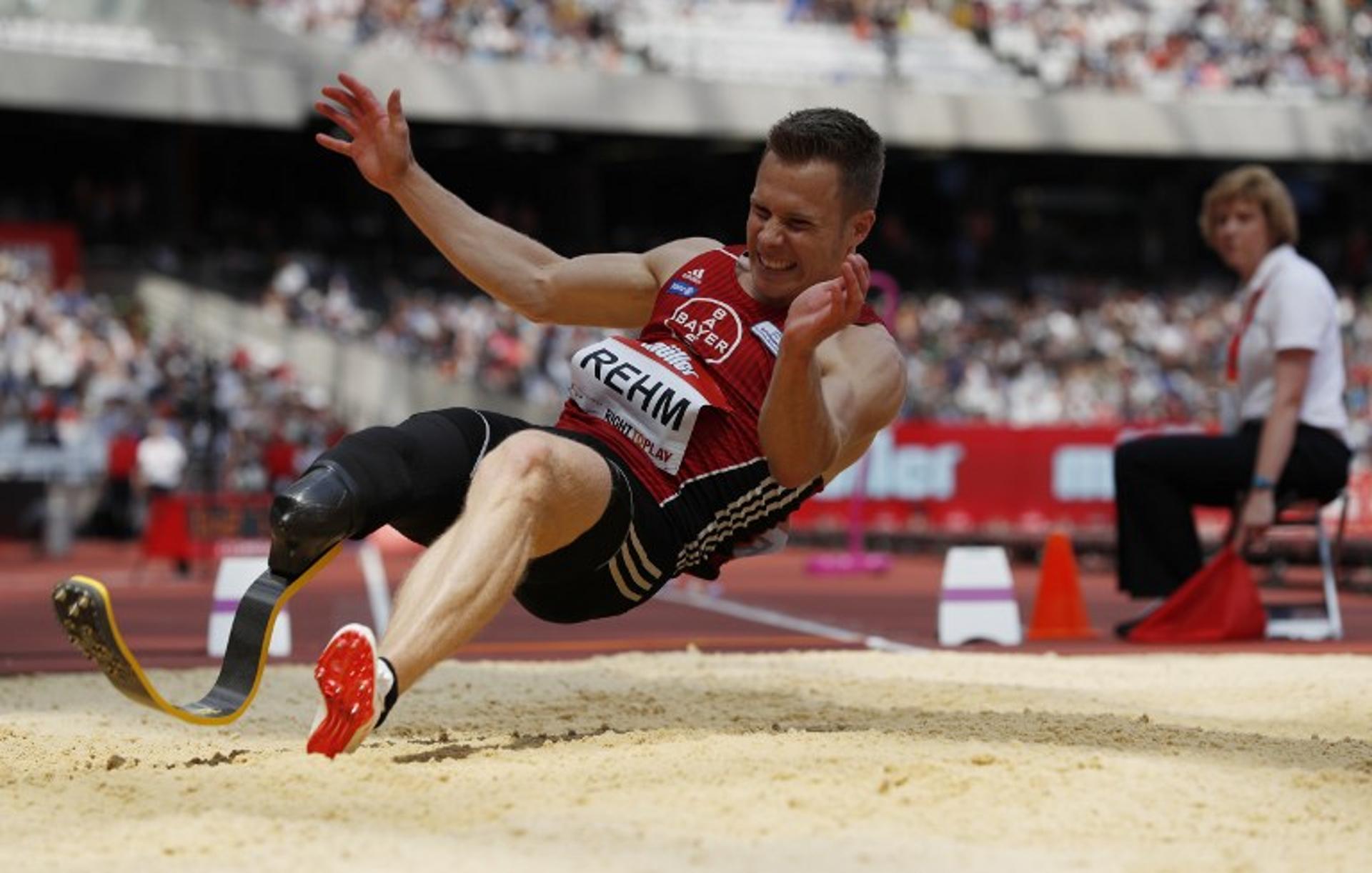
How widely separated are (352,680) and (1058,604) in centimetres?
606

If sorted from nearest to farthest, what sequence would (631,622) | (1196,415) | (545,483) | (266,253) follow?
(545,483), (631,622), (1196,415), (266,253)

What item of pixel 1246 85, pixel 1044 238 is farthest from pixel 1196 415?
pixel 1044 238

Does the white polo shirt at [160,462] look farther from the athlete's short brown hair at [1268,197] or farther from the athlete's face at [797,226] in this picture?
the athlete's face at [797,226]

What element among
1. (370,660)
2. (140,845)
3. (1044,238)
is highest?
(1044,238)

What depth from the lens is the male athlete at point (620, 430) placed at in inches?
179

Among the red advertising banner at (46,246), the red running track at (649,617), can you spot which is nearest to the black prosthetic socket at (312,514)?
the red running track at (649,617)

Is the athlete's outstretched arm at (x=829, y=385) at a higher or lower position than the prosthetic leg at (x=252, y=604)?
higher

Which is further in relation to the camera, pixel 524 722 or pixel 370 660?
pixel 524 722

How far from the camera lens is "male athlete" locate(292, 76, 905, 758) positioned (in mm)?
4547

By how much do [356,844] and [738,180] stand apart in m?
35.7

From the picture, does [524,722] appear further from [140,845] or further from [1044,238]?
[1044,238]

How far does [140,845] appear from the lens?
3797mm

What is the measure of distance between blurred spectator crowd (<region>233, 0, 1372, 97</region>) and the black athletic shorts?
2769 cm

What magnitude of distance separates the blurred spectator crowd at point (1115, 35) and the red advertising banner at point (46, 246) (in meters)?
8.79
